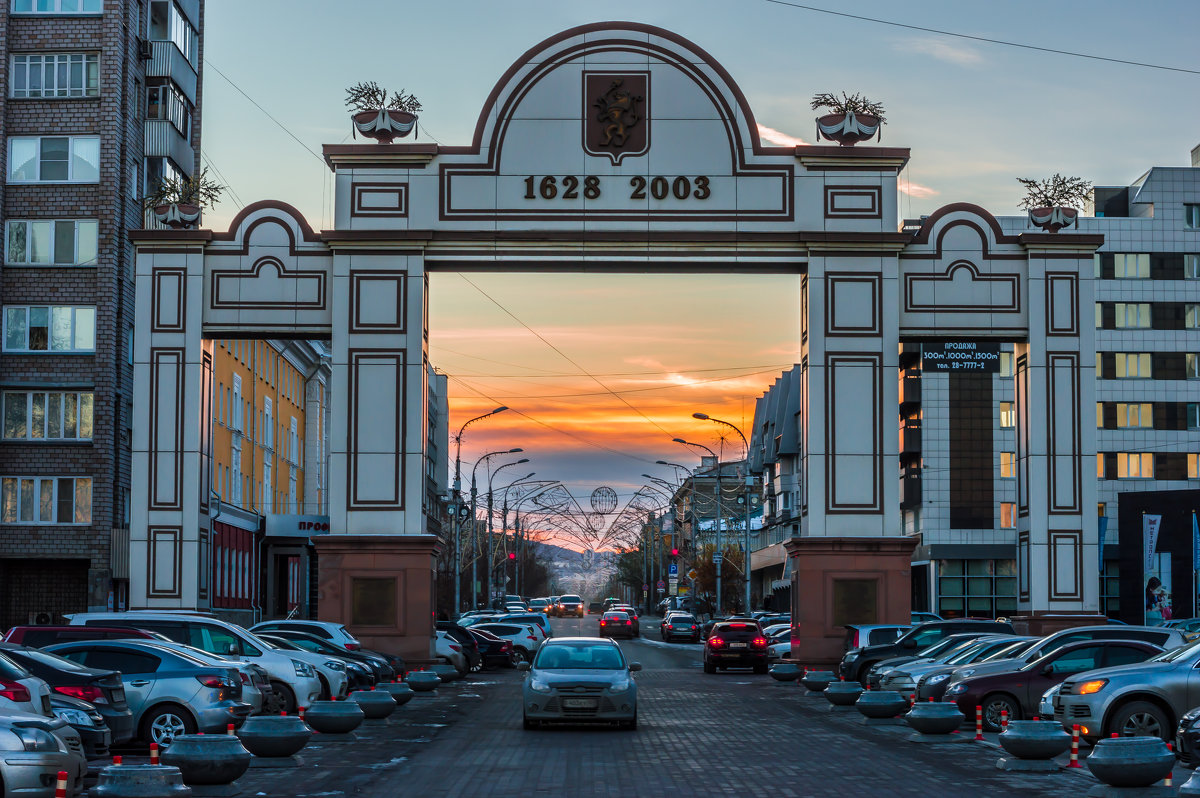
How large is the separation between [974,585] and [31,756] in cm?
6941

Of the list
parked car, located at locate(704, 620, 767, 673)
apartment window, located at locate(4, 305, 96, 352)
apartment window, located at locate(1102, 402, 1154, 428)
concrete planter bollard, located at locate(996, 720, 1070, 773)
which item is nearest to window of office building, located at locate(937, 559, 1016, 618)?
apartment window, located at locate(1102, 402, 1154, 428)

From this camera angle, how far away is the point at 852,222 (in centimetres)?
4000

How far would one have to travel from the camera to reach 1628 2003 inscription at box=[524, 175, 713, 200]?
131ft

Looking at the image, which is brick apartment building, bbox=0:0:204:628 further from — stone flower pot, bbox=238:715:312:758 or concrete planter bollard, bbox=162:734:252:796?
concrete planter bollard, bbox=162:734:252:796

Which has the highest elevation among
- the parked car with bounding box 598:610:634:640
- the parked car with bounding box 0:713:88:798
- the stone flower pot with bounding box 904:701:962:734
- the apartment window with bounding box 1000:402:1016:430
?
the apartment window with bounding box 1000:402:1016:430

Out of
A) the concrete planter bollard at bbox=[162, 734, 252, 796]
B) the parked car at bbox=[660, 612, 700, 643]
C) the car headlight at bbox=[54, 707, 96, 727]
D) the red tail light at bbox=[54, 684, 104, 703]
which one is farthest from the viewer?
the parked car at bbox=[660, 612, 700, 643]

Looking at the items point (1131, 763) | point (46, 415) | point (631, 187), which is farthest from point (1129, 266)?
point (1131, 763)

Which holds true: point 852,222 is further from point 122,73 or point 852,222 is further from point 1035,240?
point 122,73

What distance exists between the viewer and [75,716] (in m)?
18.5

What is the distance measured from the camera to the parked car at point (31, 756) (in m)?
14.1

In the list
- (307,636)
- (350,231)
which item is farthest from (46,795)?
(350,231)

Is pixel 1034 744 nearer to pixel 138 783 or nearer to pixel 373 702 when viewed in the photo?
pixel 138 783

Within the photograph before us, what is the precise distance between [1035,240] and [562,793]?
27.6 m

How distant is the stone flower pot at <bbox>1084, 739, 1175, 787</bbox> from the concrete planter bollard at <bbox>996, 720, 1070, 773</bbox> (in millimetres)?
2629
